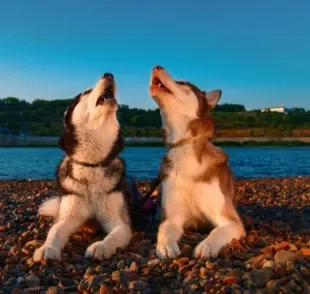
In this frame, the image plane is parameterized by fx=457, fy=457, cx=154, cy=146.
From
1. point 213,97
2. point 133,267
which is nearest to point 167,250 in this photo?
point 133,267

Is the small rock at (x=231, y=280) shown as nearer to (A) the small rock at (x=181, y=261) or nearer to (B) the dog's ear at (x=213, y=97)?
(A) the small rock at (x=181, y=261)

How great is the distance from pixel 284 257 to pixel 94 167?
2.77m

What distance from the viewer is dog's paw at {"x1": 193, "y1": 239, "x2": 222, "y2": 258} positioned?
16.5 feet

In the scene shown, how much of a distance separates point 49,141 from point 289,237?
89.8m

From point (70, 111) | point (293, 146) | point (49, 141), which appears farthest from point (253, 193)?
point (293, 146)

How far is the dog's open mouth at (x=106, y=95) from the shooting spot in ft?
20.3

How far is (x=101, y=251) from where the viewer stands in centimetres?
533

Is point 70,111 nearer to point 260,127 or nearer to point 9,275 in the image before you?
point 9,275

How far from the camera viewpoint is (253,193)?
13609mm

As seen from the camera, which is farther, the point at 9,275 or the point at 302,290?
the point at 9,275

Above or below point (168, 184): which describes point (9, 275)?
below

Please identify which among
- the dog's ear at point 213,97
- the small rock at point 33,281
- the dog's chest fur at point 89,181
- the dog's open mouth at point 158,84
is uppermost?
the dog's open mouth at point 158,84

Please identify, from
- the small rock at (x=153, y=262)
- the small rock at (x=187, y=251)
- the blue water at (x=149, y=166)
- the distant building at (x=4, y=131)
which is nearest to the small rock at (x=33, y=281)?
the small rock at (x=153, y=262)

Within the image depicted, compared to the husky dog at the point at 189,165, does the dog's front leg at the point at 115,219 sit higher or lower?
lower
